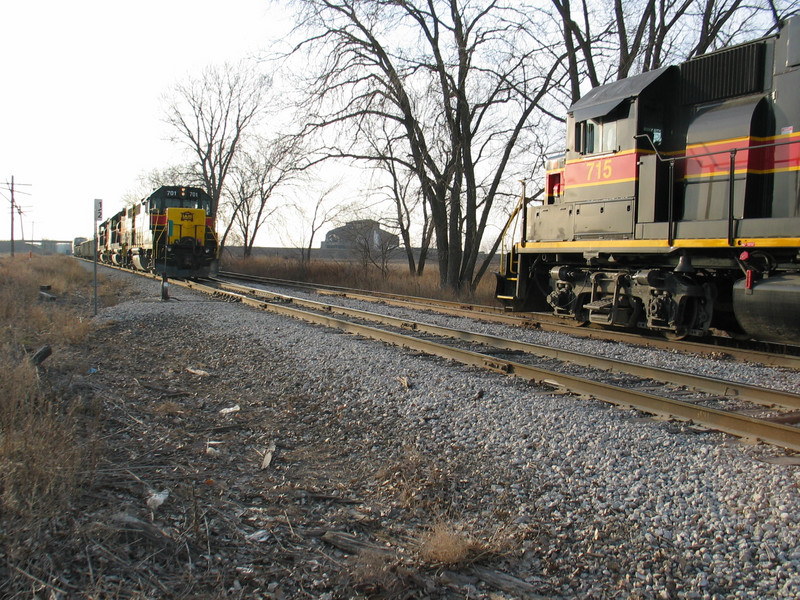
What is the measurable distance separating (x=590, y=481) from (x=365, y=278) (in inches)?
892

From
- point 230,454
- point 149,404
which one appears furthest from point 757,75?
point 149,404

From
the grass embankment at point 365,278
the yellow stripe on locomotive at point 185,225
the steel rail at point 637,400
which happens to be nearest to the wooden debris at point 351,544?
the steel rail at point 637,400

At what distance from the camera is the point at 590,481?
365 centimetres

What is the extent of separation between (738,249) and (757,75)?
7.50 feet

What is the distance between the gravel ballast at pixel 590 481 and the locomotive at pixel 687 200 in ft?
4.51

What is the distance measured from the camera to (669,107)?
8.36 metres

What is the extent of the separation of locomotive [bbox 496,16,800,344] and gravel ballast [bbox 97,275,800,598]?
1374 mm

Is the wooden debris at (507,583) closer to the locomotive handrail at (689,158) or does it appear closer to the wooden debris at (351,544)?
the wooden debris at (351,544)

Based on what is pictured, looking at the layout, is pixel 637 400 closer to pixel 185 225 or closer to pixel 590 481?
pixel 590 481

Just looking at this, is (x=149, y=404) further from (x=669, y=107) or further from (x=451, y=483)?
(x=669, y=107)

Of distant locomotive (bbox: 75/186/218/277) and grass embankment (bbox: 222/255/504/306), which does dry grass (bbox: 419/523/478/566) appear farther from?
distant locomotive (bbox: 75/186/218/277)

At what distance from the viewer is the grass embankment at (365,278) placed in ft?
62.4

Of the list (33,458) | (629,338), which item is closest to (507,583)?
(33,458)

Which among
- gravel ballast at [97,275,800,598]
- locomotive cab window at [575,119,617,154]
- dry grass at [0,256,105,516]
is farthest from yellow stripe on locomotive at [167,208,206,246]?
gravel ballast at [97,275,800,598]
